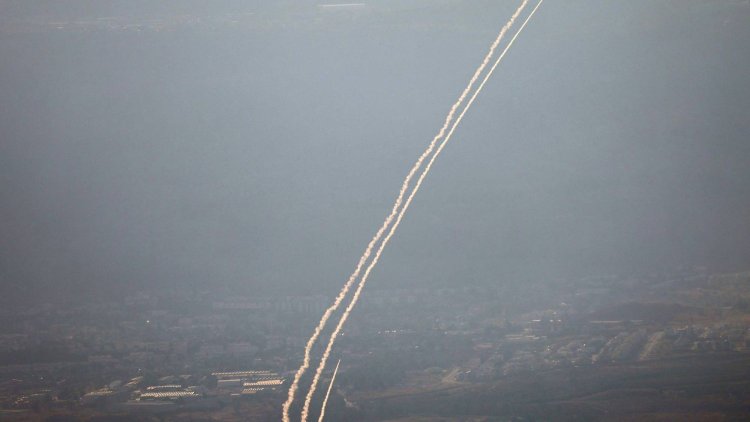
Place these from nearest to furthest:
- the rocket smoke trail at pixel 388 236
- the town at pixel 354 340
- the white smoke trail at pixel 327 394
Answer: the white smoke trail at pixel 327 394
the town at pixel 354 340
the rocket smoke trail at pixel 388 236

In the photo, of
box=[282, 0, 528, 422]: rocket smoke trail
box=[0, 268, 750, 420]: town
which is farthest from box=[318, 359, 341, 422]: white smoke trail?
box=[282, 0, 528, 422]: rocket smoke trail

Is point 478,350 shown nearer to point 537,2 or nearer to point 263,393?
point 263,393

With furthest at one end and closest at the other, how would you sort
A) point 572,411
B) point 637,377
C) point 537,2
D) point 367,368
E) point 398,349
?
point 537,2, point 398,349, point 367,368, point 637,377, point 572,411

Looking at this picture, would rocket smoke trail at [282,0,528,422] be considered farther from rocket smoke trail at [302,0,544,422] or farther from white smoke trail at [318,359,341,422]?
white smoke trail at [318,359,341,422]

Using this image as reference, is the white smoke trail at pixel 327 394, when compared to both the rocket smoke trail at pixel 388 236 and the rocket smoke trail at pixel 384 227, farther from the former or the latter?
the rocket smoke trail at pixel 384 227

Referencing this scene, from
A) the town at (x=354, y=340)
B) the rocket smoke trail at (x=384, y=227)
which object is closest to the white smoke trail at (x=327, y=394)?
the town at (x=354, y=340)

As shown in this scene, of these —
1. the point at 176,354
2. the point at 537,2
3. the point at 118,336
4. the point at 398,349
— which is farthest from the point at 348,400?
the point at 537,2

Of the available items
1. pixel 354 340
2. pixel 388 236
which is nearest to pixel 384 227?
pixel 388 236

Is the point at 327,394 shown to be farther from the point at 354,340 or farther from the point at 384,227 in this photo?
the point at 384,227
